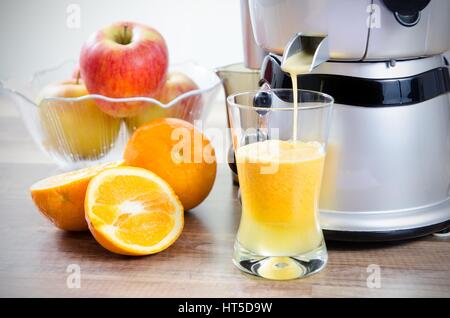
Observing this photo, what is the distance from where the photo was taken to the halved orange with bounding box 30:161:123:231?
86 centimetres

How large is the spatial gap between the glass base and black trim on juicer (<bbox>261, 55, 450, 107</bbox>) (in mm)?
171

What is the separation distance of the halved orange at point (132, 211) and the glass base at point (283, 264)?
0.33 ft

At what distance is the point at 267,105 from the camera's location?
84 cm

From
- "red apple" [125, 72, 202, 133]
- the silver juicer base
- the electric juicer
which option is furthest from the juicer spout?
"red apple" [125, 72, 202, 133]

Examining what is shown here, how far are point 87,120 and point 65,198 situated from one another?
223 millimetres

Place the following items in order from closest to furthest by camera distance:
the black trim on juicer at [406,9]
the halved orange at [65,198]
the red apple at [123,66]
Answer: the black trim on juicer at [406,9] < the halved orange at [65,198] < the red apple at [123,66]

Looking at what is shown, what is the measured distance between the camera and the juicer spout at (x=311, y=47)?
764 millimetres

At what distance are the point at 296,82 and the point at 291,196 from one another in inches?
5.0

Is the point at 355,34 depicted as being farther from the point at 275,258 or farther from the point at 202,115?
the point at 202,115

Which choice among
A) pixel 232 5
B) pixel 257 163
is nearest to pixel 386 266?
pixel 257 163

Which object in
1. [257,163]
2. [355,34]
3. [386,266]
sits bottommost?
[386,266]

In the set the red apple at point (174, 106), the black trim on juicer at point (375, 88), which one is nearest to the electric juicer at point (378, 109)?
the black trim on juicer at point (375, 88)

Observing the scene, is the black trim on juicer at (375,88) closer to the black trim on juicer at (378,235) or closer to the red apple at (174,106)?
the black trim on juicer at (378,235)

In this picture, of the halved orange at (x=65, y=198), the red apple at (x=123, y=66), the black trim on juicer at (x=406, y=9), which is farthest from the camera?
the red apple at (x=123, y=66)
